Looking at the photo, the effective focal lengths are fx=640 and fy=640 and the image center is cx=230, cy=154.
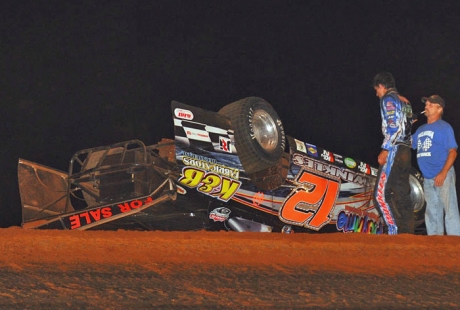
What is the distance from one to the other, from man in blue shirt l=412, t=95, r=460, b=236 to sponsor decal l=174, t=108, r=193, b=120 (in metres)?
2.57

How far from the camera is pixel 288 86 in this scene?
40.9 feet

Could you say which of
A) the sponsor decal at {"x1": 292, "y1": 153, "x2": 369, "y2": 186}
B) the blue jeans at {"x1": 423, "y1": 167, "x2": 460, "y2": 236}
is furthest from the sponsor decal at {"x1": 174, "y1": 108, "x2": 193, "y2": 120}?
the blue jeans at {"x1": 423, "y1": 167, "x2": 460, "y2": 236}

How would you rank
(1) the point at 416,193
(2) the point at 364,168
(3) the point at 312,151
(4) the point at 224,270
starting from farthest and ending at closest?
(1) the point at 416,193 → (2) the point at 364,168 → (3) the point at 312,151 → (4) the point at 224,270

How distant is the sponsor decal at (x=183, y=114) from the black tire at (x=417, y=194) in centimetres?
384

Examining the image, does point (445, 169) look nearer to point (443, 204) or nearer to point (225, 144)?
point (443, 204)

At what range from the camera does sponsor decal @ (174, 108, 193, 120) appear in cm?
672

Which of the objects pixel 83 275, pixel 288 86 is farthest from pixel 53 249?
pixel 288 86

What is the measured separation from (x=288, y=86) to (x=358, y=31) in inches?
69.3

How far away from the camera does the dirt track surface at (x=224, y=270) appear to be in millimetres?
3832

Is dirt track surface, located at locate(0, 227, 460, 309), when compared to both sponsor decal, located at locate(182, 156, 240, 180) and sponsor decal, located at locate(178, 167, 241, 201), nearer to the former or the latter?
sponsor decal, located at locate(178, 167, 241, 201)

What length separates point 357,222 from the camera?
8.35 m

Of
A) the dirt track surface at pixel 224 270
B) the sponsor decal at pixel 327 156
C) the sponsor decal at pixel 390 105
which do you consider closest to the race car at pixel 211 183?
the sponsor decal at pixel 327 156

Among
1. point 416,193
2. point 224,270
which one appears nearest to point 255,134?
point 224,270

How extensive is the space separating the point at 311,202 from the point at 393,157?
139cm
